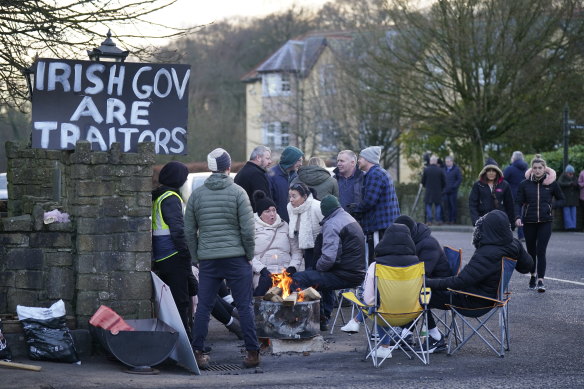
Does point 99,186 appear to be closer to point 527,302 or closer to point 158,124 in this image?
point 158,124

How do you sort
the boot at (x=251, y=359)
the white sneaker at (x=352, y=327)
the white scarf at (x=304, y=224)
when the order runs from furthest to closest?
the white scarf at (x=304, y=224), the white sneaker at (x=352, y=327), the boot at (x=251, y=359)

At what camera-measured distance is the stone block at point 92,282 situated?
9.91 metres

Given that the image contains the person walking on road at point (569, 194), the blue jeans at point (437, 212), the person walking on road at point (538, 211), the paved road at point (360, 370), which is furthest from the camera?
the blue jeans at point (437, 212)

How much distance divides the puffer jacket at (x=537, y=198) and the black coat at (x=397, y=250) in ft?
17.3

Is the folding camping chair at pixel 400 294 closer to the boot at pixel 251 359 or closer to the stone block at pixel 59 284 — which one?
the boot at pixel 251 359

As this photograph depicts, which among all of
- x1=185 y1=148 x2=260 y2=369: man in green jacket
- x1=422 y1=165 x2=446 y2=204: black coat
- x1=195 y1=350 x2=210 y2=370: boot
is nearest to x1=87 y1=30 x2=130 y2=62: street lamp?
x1=185 y1=148 x2=260 y2=369: man in green jacket

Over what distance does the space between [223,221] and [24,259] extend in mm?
2146

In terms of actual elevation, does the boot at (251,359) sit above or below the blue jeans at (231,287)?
below

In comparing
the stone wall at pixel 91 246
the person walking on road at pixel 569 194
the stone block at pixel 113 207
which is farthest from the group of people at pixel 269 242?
the person walking on road at pixel 569 194

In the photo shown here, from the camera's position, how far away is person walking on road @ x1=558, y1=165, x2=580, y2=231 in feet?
88.3

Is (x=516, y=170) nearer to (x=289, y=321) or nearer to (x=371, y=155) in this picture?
(x=371, y=155)

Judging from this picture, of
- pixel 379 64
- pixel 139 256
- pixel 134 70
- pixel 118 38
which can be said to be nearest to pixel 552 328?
pixel 139 256

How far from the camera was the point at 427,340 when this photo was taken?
9.44 meters

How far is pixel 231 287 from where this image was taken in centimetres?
962
